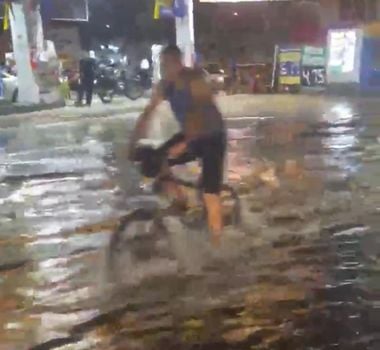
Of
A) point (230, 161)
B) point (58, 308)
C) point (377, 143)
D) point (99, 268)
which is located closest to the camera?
point (58, 308)

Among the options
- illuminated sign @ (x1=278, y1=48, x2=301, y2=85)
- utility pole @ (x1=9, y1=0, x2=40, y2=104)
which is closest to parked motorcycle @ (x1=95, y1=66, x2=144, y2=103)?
utility pole @ (x1=9, y1=0, x2=40, y2=104)

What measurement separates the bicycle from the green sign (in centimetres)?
2149

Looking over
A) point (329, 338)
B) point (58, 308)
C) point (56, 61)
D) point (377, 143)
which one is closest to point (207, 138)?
point (58, 308)

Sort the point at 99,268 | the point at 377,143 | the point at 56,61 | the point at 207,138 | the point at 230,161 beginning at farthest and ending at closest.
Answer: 1. the point at 56,61
2. the point at 377,143
3. the point at 230,161
4. the point at 207,138
5. the point at 99,268

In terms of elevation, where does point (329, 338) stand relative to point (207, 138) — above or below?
below

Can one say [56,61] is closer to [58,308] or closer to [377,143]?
[377,143]

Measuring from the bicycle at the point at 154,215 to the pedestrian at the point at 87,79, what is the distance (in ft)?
65.4

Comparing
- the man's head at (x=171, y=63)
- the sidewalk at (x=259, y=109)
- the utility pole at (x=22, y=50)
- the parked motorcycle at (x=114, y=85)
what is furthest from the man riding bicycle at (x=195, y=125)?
the parked motorcycle at (x=114, y=85)

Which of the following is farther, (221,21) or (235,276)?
(221,21)

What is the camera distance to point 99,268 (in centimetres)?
782

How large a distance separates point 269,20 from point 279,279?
2782 centimetres

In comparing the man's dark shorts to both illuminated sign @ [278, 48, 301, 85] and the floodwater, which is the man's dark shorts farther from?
illuminated sign @ [278, 48, 301, 85]

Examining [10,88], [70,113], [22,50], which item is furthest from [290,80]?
[10,88]

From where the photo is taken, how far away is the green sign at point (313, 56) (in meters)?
31.6
